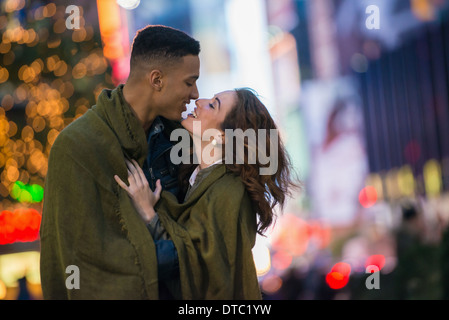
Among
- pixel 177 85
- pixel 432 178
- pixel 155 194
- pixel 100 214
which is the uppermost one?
pixel 432 178

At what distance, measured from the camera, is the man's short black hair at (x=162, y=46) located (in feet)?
10.8

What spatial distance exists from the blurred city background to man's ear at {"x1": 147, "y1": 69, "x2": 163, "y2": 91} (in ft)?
12.6

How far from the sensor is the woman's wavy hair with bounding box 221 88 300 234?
10.6 feet

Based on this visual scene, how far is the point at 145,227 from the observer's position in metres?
2.99

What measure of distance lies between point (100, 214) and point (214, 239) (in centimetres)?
57

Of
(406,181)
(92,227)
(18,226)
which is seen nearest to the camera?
(92,227)

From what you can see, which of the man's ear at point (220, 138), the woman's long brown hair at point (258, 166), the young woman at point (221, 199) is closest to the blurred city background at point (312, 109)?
the woman's long brown hair at point (258, 166)

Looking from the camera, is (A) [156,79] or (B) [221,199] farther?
(A) [156,79]

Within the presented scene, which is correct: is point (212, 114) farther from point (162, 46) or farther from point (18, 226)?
point (18, 226)

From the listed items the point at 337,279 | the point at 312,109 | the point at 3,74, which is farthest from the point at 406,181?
the point at 3,74

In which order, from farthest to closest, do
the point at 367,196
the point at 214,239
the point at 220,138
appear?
1. the point at 367,196
2. the point at 220,138
3. the point at 214,239

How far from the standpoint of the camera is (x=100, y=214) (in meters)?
2.96

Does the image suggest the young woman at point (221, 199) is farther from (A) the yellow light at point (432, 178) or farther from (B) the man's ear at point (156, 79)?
(A) the yellow light at point (432, 178)
